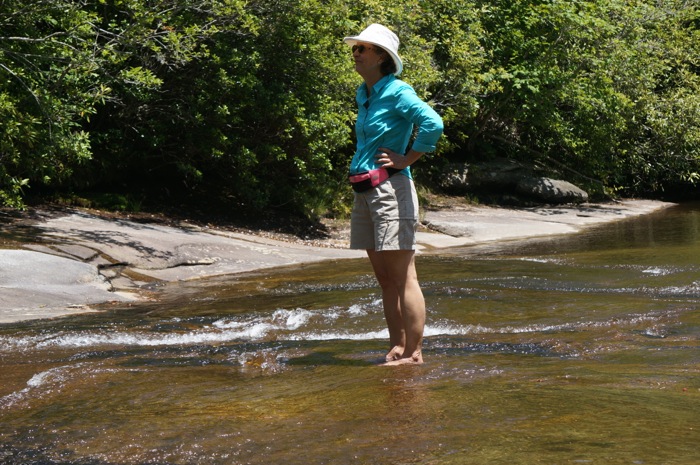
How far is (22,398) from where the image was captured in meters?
4.61

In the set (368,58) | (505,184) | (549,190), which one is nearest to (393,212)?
(368,58)

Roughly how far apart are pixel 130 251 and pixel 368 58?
7.41 meters

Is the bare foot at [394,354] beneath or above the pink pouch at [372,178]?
beneath

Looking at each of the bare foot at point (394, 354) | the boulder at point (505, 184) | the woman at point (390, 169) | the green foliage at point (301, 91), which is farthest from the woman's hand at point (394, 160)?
the boulder at point (505, 184)

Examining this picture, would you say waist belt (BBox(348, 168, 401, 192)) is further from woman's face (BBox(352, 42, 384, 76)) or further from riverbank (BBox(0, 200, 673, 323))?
riverbank (BBox(0, 200, 673, 323))

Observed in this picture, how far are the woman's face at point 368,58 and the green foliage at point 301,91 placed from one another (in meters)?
7.12

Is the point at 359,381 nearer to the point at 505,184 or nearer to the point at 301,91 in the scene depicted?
the point at 301,91

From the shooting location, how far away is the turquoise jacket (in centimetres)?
520

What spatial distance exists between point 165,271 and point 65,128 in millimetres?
2410

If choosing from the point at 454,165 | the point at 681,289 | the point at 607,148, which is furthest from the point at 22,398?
the point at 607,148

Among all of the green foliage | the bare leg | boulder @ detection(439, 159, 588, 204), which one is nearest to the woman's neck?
the bare leg

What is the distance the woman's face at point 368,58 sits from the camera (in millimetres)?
5301

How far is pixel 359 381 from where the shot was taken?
480 centimetres

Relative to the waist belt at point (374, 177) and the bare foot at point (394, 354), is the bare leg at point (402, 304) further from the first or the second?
the waist belt at point (374, 177)
